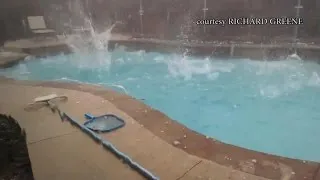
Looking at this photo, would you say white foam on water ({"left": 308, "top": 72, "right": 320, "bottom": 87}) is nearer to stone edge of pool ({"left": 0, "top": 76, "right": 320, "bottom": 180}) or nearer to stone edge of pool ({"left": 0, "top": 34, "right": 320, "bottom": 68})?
stone edge of pool ({"left": 0, "top": 34, "right": 320, "bottom": 68})

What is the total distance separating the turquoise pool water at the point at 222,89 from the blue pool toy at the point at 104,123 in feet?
4.98

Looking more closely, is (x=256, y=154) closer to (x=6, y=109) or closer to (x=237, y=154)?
(x=237, y=154)

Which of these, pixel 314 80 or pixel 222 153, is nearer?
pixel 222 153

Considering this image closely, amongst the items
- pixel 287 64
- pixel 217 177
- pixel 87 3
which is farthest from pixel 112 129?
pixel 87 3

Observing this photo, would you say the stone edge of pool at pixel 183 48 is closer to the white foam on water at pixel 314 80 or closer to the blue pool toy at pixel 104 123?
the white foam on water at pixel 314 80

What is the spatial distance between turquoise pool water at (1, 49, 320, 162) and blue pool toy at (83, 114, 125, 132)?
1517 mm

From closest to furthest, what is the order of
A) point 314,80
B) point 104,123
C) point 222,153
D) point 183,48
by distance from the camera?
point 222,153
point 104,123
point 314,80
point 183,48

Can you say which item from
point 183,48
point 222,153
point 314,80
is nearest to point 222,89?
point 314,80

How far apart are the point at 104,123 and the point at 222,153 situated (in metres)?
1.29

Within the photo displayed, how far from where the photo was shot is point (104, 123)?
3133 millimetres

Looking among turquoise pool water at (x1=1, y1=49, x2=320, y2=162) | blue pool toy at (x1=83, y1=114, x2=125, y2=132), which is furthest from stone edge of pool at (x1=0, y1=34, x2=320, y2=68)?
blue pool toy at (x1=83, y1=114, x2=125, y2=132)

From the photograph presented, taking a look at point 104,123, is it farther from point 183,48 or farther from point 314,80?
point 183,48

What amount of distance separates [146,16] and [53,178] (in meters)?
9.20

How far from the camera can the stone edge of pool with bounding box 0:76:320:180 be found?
2221 mm
